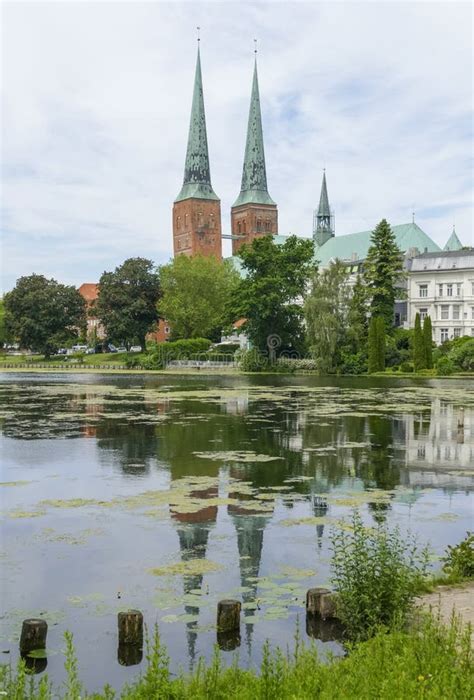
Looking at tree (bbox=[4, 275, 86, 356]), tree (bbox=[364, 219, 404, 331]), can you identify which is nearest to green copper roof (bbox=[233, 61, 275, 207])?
tree (bbox=[4, 275, 86, 356])

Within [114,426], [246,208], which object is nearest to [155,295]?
[246,208]

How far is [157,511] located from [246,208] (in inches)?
5778

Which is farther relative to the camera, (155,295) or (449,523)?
(155,295)

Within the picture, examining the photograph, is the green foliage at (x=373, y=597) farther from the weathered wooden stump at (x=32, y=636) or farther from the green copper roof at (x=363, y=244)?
the green copper roof at (x=363, y=244)

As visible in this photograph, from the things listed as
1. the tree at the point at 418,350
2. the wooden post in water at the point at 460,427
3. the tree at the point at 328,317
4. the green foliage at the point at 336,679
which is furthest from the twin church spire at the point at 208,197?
the green foliage at the point at 336,679

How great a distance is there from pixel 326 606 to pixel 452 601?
1.44 meters

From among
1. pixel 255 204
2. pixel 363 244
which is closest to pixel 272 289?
pixel 363 244

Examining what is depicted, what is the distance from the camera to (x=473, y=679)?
19.2ft

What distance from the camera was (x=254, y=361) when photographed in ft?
267

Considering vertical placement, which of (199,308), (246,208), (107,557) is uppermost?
(246,208)

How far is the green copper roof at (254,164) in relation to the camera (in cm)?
14650

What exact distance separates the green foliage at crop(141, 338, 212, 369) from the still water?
64079mm

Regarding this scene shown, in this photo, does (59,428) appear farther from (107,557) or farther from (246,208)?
(246,208)

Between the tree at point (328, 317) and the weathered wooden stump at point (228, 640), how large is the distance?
63.9 metres
